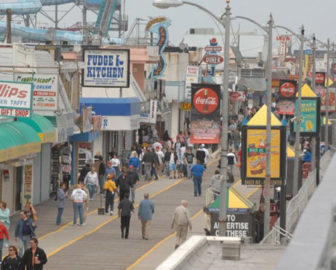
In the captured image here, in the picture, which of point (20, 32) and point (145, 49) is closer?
point (145, 49)

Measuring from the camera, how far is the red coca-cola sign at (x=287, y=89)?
54.8m

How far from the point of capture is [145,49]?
61938 millimetres

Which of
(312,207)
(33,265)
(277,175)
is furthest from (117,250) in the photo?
(312,207)

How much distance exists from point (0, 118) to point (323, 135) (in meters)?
36.6

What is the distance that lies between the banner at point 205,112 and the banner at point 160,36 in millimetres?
37400

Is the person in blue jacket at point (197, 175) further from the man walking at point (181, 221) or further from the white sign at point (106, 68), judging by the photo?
the man walking at point (181, 221)

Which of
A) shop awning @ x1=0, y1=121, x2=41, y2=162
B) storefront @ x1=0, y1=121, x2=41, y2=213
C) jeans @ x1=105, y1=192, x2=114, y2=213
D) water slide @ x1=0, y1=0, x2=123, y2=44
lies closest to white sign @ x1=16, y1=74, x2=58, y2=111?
storefront @ x1=0, y1=121, x2=41, y2=213

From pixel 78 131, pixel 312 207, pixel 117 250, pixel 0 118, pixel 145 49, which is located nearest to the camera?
pixel 312 207

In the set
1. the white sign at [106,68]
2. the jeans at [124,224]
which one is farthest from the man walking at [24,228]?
the white sign at [106,68]

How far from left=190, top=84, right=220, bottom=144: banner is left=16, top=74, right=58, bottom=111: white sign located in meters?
8.21

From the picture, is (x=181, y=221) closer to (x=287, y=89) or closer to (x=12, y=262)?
(x=12, y=262)

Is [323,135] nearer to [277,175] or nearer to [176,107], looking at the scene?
[176,107]

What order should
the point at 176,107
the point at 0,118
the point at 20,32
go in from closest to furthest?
1. the point at 0,118
2. the point at 176,107
3. the point at 20,32

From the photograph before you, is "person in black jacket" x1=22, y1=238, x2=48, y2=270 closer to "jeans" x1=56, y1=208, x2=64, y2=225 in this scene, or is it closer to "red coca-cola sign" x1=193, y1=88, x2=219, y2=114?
"red coca-cola sign" x1=193, y1=88, x2=219, y2=114
